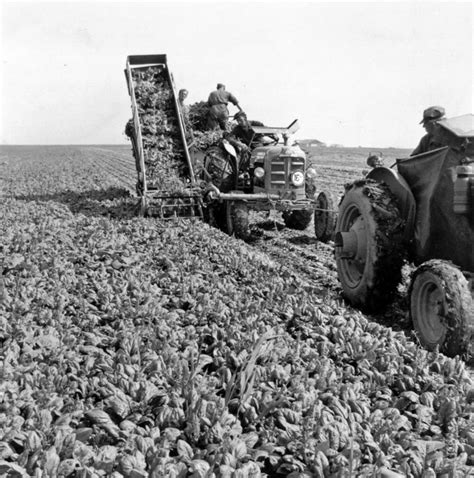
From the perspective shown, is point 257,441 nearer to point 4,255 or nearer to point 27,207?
point 4,255

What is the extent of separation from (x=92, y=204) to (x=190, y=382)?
33.5ft

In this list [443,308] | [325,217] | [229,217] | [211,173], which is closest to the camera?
[443,308]

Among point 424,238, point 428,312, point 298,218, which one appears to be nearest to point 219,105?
point 298,218

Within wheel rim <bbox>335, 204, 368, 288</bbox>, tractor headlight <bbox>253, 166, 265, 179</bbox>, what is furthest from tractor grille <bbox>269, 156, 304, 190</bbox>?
wheel rim <bbox>335, 204, 368, 288</bbox>

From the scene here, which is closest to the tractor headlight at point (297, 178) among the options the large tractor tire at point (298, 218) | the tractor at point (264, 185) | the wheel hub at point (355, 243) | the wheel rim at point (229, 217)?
the tractor at point (264, 185)

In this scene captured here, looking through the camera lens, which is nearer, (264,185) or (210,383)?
(210,383)

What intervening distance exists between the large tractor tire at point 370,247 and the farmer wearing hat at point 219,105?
267 inches

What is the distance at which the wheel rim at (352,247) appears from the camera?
218 inches

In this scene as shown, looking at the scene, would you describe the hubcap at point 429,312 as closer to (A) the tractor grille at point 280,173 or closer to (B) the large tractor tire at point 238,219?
(B) the large tractor tire at point 238,219

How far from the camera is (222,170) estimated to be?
33.0ft

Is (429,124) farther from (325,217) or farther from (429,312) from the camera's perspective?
Answer: (325,217)

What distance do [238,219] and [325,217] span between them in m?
1.59

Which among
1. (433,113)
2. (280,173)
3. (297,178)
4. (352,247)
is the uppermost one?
(433,113)

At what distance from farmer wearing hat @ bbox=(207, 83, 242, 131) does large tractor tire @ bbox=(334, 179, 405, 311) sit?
6787mm
